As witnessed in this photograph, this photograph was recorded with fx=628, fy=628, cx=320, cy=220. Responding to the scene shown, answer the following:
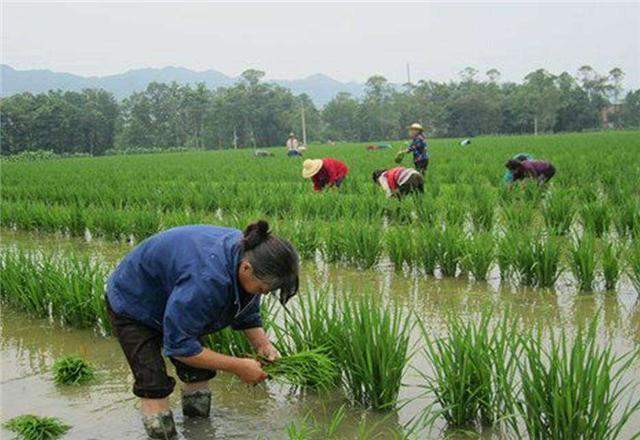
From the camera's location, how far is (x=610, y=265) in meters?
Answer: 3.94

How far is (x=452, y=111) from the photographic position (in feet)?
176

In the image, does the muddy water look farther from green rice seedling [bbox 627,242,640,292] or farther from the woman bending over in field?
the woman bending over in field

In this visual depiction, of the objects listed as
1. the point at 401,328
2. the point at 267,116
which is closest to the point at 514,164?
the point at 401,328

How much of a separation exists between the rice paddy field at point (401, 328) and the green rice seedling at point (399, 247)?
0.04 feet

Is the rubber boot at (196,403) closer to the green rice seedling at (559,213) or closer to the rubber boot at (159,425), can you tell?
the rubber boot at (159,425)

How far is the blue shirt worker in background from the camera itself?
204 centimetres

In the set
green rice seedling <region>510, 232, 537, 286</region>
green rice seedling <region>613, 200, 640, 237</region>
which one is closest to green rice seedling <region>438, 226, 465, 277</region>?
green rice seedling <region>510, 232, 537, 286</region>

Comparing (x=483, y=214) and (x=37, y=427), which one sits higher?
(x=483, y=214)

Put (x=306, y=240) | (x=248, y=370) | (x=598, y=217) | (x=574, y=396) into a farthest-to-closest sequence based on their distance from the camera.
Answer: (x=598, y=217) → (x=306, y=240) → (x=248, y=370) → (x=574, y=396)

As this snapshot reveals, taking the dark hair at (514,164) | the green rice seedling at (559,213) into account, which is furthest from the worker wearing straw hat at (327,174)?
the green rice seedling at (559,213)

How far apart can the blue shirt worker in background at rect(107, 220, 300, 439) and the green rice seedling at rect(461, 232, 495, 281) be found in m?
2.29

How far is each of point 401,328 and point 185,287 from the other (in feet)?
5.95

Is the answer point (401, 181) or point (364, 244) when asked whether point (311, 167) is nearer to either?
point (401, 181)

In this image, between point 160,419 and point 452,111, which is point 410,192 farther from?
point 452,111
